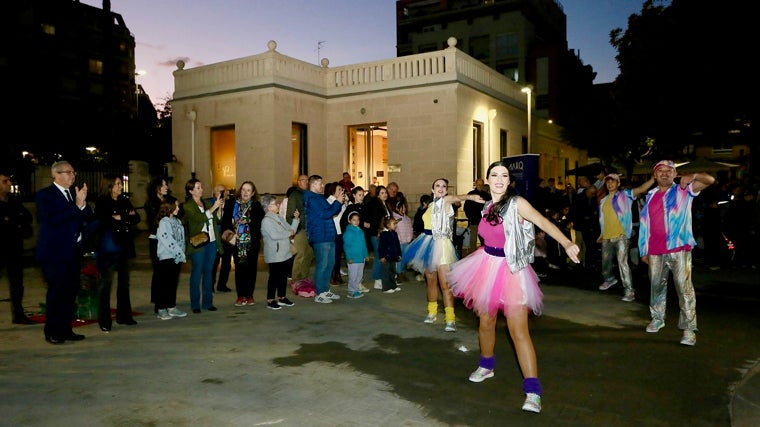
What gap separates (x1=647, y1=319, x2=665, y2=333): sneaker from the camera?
643cm

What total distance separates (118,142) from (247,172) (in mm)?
21687

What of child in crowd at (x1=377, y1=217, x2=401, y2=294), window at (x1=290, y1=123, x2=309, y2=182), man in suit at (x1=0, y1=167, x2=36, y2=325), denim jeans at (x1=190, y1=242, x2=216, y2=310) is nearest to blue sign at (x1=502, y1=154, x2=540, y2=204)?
child in crowd at (x1=377, y1=217, x2=401, y2=294)

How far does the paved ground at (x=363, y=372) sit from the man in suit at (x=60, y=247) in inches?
→ 11.8

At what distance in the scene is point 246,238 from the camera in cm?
816

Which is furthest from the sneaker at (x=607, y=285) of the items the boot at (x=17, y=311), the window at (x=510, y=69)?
the window at (x=510, y=69)

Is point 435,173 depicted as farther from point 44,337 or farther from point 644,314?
point 44,337

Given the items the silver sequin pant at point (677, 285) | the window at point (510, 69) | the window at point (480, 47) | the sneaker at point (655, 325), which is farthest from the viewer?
the window at point (480, 47)

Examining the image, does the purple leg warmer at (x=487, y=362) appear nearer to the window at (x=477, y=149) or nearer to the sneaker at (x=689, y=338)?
the sneaker at (x=689, y=338)

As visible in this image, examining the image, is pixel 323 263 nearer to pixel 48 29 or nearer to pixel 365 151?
pixel 365 151

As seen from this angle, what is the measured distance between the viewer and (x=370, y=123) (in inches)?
753

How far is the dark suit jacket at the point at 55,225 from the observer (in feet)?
18.9

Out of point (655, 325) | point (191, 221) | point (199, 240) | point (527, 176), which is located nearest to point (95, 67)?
point (527, 176)

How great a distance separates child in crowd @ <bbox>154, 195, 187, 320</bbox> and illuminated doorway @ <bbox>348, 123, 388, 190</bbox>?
42.7 ft

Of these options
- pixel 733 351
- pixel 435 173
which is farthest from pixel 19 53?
pixel 733 351
